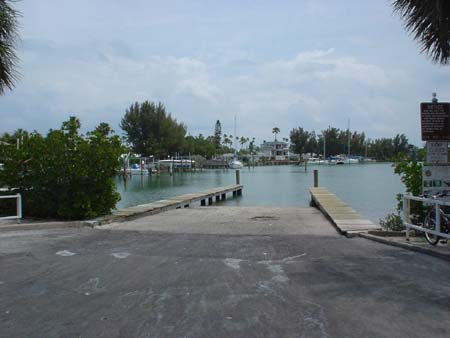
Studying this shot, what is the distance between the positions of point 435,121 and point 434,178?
123 centimetres

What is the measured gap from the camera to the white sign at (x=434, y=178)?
34.0 ft

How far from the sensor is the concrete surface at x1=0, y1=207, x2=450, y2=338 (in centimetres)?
523

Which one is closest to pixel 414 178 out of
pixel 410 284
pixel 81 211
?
pixel 410 284

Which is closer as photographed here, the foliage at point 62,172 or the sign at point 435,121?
the sign at point 435,121

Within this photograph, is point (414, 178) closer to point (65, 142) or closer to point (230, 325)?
point (230, 325)

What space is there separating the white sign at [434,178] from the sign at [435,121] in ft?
2.18

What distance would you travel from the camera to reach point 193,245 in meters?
10.7

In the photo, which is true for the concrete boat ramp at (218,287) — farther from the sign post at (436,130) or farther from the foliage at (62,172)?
the foliage at (62,172)

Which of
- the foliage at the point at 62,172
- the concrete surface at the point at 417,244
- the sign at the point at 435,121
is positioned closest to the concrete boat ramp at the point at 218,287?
the concrete surface at the point at 417,244

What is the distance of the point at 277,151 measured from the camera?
184625 mm

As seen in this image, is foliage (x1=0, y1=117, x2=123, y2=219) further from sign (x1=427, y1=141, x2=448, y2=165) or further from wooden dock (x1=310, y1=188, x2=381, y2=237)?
sign (x1=427, y1=141, x2=448, y2=165)

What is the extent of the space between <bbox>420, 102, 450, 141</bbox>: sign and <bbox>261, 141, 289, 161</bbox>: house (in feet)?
548

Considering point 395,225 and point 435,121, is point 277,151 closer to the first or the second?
point 395,225

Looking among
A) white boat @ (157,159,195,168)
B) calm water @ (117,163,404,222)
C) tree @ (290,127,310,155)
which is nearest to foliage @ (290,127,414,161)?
tree @ (290,127,310,155)
